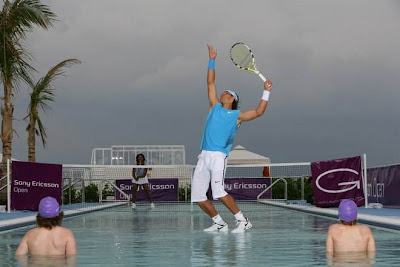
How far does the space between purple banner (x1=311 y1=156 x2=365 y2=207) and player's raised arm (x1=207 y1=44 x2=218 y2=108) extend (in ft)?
32.0

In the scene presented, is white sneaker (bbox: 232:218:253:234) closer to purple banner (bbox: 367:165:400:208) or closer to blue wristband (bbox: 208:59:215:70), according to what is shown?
blue wristband (bbox: 208:59:215:70)

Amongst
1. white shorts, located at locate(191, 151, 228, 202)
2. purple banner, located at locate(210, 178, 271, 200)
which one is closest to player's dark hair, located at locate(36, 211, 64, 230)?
white shorts, located at locate(191, 151, 228, 202)

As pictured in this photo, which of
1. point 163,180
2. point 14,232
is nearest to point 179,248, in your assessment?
point 14,232

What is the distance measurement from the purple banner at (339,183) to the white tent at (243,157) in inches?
704

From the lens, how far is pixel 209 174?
11.5 metres

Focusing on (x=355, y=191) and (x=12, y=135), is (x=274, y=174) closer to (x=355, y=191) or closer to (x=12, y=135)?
(x=355, y=191)

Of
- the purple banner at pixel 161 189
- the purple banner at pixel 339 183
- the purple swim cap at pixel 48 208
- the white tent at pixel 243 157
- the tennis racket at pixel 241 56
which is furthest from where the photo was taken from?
the white tent at pixel 243 157

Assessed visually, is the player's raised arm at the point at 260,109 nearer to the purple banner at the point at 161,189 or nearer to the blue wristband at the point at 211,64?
the blue wristband at the point at 211,64

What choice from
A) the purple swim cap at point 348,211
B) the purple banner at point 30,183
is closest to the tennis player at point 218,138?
the purple swim cap at point 348,211

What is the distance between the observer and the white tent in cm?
3938

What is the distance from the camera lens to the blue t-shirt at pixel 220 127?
11273 millimetres

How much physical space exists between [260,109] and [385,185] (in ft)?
35.0

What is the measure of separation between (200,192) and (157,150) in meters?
31.2

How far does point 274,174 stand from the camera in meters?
29.4
